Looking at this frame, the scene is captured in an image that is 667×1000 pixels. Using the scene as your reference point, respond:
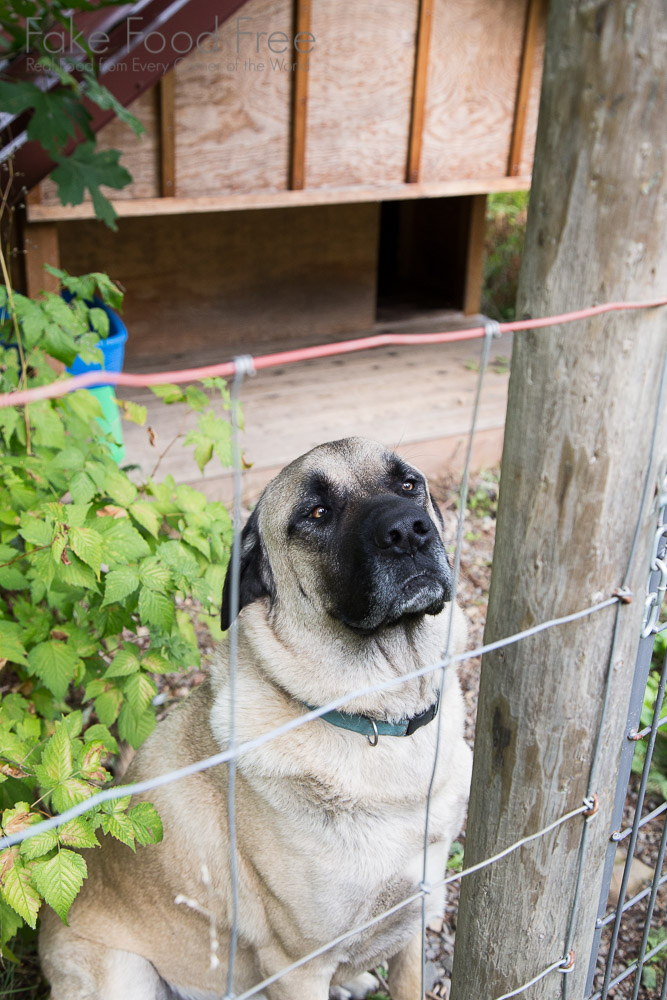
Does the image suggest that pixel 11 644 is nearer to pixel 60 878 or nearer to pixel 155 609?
pixel 155 609

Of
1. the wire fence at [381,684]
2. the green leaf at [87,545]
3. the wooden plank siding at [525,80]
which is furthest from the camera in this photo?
the wooden plank siding at [525,80]

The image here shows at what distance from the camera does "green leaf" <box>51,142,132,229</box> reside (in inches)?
137

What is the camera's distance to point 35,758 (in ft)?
7.00

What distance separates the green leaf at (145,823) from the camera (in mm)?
1703

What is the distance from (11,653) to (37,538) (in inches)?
14.2

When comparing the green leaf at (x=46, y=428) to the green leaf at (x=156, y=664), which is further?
the green leaf at (x=46, y=428)

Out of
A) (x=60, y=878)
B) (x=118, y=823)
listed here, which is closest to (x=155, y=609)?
(x=118, y=823)

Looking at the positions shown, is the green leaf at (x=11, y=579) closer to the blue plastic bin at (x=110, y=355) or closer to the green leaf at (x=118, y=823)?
the green leaf at (x=118, y=823)

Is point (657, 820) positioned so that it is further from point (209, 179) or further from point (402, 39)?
point (402, 39)

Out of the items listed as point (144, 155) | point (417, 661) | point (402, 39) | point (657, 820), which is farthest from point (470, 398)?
point (417, 661)

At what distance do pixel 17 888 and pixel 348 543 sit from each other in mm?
934

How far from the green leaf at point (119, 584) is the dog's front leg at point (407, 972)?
1137 mm

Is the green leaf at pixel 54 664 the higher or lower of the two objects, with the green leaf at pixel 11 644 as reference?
lower

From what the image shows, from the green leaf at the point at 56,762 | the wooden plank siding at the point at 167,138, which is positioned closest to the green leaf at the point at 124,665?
the green leaf at the point at 56,762
